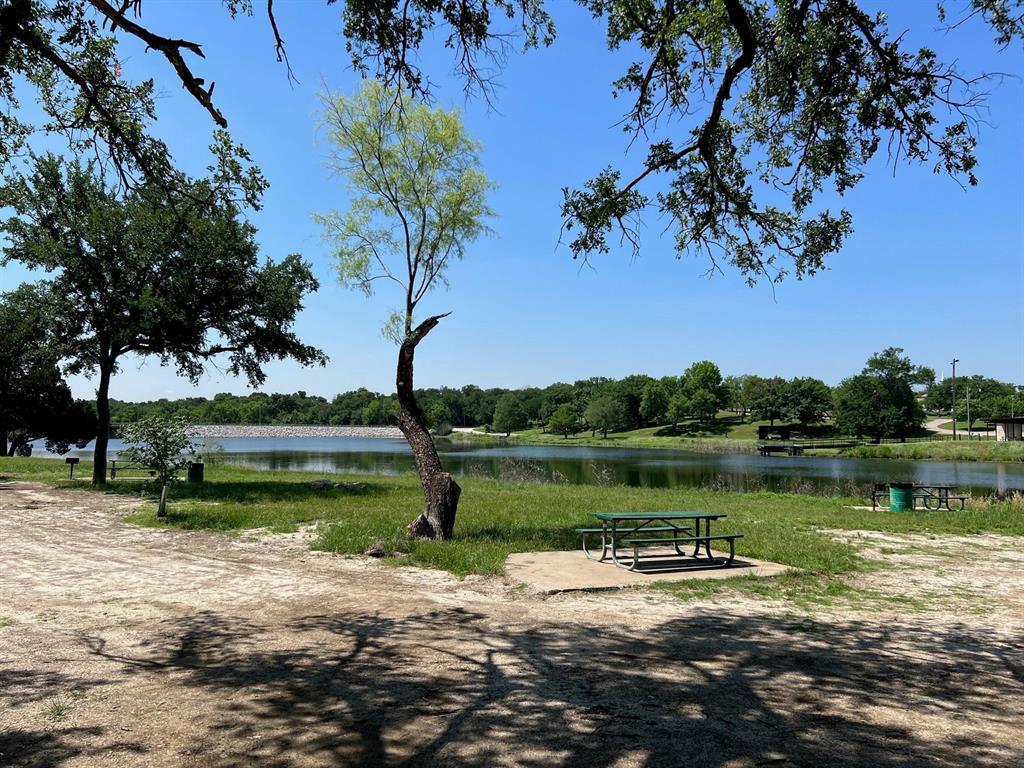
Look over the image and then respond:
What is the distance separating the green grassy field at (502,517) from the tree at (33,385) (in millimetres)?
4506

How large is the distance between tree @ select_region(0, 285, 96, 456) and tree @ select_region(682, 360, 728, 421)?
90.2 meters

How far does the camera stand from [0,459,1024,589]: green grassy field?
9.52 metres

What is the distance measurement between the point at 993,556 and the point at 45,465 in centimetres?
3100

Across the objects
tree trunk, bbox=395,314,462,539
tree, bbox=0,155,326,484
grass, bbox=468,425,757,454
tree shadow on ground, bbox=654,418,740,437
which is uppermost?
tree, bbox=0,155,326,484

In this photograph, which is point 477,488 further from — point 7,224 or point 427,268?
point 7,224

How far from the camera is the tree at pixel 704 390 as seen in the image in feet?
354

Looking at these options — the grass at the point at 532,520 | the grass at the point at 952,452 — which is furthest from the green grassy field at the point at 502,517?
the grass at the point at 952,452

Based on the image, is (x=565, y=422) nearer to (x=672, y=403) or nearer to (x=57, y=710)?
(x=672, y=403)

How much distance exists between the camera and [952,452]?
54.2m

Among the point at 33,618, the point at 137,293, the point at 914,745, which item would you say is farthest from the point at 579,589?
the point at 137,293

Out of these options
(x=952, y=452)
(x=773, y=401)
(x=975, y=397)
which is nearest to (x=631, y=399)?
(x=773, y=401)

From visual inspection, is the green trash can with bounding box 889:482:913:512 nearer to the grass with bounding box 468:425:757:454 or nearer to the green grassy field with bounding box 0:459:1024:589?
the green grassy field with bounding box 0:459:1024:589

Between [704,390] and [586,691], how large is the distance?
4412 inches

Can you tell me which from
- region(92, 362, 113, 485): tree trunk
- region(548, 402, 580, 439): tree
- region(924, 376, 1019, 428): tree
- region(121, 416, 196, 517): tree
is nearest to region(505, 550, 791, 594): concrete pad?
region(121, 416, 196, 517): tree
